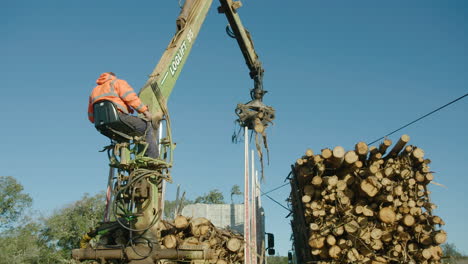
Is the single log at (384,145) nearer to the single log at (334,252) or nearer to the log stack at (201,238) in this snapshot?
the single log at (334,252)

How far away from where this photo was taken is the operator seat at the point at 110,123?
191 inches

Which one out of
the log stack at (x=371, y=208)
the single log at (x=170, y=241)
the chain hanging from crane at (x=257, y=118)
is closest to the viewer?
the log stack at (x=371, y=208)

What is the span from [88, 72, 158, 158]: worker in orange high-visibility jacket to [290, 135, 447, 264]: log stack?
320 cm

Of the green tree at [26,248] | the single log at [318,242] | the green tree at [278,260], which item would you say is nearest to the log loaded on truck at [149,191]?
the single log at [318,242]

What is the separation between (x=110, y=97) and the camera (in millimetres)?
4973

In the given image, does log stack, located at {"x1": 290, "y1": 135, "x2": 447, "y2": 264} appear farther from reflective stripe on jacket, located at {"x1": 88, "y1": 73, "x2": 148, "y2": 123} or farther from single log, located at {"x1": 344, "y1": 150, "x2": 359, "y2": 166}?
reflective stripe on jacket, located at {"x1": 88, "y1": 73, "x2": 148, "y2": 123}

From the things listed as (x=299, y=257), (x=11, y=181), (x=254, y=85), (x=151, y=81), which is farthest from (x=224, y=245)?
(x=11, y=181)

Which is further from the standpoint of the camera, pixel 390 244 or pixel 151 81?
pixel 390 244

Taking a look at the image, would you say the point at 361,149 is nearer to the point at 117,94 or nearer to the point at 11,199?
the point at 117,94

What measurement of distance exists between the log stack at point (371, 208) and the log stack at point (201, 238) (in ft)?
4.78

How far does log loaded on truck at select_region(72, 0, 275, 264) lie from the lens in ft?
16.1

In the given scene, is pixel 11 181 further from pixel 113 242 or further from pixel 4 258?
pixel 113 242

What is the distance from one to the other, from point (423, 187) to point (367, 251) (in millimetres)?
1523

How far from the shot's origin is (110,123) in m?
4.86
